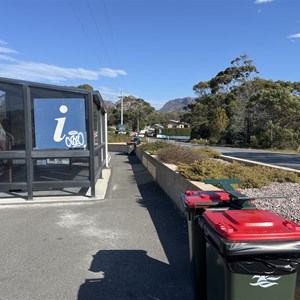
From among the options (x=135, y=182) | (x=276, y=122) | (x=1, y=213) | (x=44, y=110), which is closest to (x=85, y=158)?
(x=44, y=110)

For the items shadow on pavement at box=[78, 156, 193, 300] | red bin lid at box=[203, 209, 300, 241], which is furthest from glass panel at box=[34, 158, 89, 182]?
red bin lid at box=[203, 209, 300, 241]

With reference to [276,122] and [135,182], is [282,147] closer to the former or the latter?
[276,122]

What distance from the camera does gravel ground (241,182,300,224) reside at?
4.71 metres

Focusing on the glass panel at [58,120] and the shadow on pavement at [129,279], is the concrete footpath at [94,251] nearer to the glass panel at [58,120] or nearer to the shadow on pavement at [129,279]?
the shadow on pavement at [129,279]

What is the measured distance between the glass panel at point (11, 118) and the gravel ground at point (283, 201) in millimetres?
5631

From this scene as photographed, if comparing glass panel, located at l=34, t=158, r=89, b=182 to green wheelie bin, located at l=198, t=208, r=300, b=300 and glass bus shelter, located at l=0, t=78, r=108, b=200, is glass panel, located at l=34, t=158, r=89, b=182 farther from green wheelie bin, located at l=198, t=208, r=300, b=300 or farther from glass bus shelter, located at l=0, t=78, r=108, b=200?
green wheelie bin, located at l=198, t=208, r=300, b=300

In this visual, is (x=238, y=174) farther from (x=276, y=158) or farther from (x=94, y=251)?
(x=276, y=158)

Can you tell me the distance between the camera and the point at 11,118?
8.80 m

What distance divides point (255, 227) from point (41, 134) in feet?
24.3

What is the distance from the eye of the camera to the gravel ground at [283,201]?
4711 mm

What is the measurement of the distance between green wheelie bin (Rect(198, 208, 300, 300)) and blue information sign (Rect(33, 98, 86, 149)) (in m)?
7.08

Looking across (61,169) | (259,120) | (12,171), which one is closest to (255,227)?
(61,169)

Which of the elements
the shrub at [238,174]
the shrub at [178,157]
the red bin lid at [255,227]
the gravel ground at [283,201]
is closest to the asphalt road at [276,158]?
the shrub at [178,157]

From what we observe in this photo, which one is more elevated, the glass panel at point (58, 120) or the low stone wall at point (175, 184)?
the glass panel at point (58, 120)
